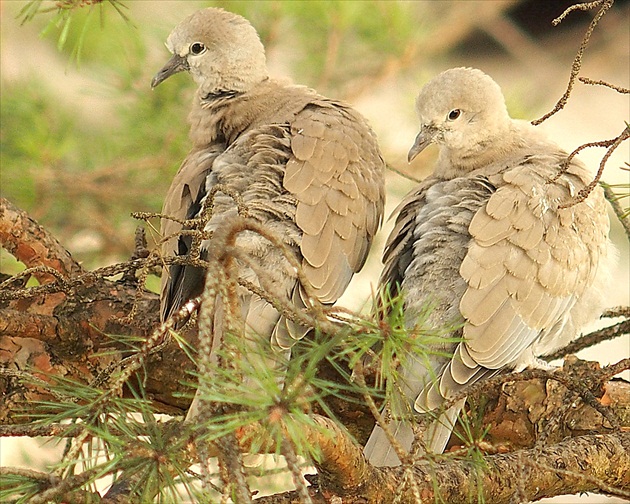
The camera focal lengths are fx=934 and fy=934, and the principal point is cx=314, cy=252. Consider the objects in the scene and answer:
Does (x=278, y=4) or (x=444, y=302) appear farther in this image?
(x=278, y=4)

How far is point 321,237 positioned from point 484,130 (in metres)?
0.47

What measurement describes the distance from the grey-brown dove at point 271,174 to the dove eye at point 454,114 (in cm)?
16

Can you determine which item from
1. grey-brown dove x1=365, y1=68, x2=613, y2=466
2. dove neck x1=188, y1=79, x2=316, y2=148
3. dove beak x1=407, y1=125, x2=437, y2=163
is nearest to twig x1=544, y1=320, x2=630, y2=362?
grey-brown dove x1=365, y1=68, x2=613, y2=466

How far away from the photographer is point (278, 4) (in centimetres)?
239

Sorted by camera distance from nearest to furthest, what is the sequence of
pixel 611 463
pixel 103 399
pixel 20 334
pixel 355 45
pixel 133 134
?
pixel 103 399
pixel 611 463
pixel 20 334
pixel 133 134
pixel 355 45

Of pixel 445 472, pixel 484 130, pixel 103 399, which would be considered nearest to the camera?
pixel 103 399

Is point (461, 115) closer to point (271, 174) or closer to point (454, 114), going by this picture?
point (454, 114)

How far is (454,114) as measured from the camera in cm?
189

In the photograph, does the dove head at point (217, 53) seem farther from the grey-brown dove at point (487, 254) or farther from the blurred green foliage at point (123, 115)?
the grey-brown dove at point (487, 254)

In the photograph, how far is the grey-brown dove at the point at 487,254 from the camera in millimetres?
1528

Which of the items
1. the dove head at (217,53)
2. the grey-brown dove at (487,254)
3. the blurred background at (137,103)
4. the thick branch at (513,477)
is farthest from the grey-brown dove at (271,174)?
the thick branch at (513,477)

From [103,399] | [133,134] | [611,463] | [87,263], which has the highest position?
[133,134]

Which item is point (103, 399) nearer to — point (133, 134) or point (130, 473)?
point (130, 473)

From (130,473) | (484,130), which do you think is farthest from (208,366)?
(484,130)
